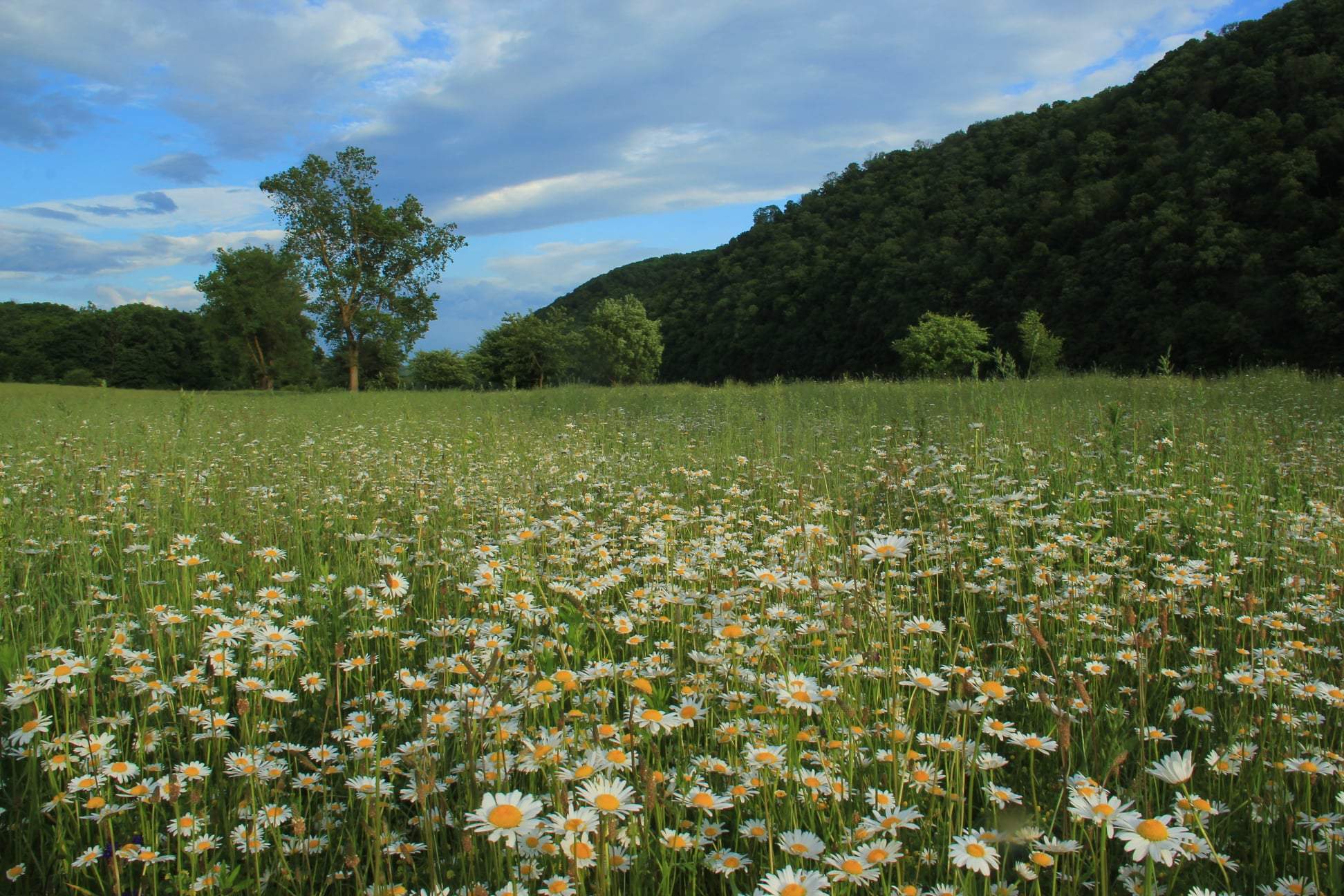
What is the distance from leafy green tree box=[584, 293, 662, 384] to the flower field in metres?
58.7

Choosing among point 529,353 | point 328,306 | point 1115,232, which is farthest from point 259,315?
point 1115,232

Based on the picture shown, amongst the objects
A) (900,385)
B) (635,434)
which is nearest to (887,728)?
(635,434)

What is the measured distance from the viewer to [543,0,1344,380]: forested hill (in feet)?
116

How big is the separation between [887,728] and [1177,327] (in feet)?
148

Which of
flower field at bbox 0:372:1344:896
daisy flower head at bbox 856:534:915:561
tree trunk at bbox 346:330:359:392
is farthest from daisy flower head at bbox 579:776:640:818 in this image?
tree trunk at bbox 346:330:359:392

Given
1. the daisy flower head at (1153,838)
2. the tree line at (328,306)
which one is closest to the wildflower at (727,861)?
the daisy flower head at (1153,838)

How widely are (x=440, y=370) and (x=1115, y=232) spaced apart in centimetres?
6192

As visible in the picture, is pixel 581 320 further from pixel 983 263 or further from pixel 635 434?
pixel 635 434

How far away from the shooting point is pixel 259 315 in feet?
136

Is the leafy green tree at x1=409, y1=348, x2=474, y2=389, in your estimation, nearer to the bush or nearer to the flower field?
the bush

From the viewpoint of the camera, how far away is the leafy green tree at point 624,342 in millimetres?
63562

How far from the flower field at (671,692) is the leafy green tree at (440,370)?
74170 mm

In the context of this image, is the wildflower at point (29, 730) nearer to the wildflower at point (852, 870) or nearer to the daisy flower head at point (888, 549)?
the wildflower at point (852, 870)

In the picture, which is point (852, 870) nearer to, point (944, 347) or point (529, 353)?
point (944, 347)
